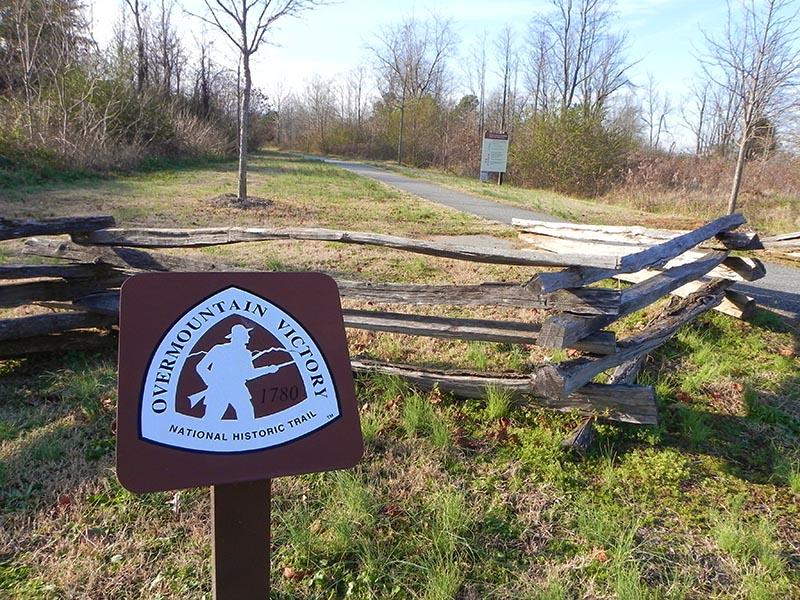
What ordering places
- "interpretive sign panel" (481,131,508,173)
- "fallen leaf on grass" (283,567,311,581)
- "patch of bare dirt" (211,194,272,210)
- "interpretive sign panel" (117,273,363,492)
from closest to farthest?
"interpretive sign panel" (117,273,363,492)
"fallen leaf on grass" (283,567,311,581)
"patch of bare dirt" (211,194,272,210)
"interpretive sign panel" (481,131,508,173)

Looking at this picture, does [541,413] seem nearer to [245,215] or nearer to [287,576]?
[287,576]

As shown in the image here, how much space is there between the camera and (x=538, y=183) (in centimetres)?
2495

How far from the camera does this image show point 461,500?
8.16 feet

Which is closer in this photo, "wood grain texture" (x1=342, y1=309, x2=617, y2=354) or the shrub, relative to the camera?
"wood grain texture" (x1=342, y1=309, x2=617, y2=354)

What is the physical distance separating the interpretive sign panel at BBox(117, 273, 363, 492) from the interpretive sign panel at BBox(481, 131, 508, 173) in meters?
23.7

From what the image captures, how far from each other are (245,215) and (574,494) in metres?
9.04

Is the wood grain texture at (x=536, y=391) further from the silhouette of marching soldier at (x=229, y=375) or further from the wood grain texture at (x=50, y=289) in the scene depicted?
the wood grain texture at (x=50, y=289)

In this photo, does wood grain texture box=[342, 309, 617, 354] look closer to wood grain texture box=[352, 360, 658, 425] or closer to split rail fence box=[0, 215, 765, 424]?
split rail fence box=[0, 215, 765, 424]

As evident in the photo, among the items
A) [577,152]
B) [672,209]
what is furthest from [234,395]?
[577,152]

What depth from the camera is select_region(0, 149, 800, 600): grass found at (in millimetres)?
2119

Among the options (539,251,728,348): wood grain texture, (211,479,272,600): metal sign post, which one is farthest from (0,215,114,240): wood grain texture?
(539,251,728,348): wood grain texture

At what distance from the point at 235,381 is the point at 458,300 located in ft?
6.95

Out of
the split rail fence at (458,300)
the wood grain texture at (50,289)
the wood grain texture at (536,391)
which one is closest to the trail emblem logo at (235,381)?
the split rail fence at (458,300)

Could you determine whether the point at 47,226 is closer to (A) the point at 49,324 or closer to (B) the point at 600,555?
(A) the point at 49,324
